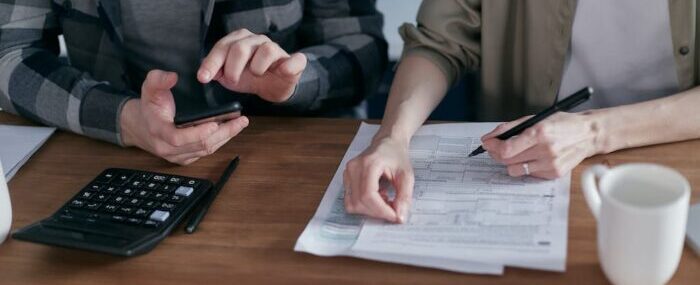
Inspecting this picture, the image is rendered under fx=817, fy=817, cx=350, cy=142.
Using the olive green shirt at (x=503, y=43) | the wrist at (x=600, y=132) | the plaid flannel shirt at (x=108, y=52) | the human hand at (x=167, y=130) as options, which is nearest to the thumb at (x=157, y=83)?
the human hand at (x=167, y=130)

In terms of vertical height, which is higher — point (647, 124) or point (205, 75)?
point (205, 75)

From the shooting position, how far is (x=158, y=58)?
1362 mm

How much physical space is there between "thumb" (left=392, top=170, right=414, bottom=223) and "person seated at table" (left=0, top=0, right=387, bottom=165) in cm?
23

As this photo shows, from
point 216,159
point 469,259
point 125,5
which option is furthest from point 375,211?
point 125,5

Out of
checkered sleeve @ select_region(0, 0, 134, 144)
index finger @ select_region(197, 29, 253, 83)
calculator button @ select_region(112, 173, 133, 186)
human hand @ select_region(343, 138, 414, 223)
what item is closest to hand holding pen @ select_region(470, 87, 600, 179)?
human hand @ select_region(343, 138, 414, 223)

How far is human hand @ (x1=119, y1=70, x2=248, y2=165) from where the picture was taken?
102 centimetres

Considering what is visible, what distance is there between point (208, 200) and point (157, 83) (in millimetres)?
177

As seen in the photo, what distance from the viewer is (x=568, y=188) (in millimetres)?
905

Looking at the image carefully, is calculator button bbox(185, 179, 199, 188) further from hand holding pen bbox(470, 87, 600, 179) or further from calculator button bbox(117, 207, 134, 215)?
hand holding pen bbox(470, 87, 600, 179)

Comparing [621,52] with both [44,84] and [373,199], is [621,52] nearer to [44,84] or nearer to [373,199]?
[373,199]

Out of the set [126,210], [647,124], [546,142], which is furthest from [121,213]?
[647,124]

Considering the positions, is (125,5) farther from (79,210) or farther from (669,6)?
(669,6)

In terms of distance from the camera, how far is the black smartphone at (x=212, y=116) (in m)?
0.96

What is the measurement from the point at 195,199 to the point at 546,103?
565 millimetres
